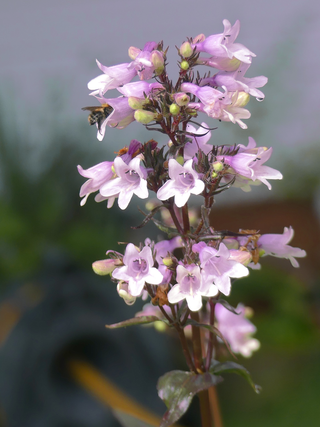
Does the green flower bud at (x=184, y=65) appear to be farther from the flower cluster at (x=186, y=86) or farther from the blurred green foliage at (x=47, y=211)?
the blurred green foliage at (x=47, y=211)

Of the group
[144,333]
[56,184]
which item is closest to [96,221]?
[56,184]

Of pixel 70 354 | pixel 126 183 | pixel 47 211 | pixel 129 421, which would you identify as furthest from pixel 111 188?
pixel 47 211

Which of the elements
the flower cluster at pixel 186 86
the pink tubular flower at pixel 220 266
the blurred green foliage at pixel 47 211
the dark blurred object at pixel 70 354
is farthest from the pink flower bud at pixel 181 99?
the blurred green foliage at pixel 47 211

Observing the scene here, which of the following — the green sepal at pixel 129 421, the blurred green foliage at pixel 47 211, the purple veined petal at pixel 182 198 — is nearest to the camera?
the purple veined petal at pixel 182 198

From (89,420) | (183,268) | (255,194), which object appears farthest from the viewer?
(255,194)

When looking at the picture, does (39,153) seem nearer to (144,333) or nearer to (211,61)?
(144,333)
